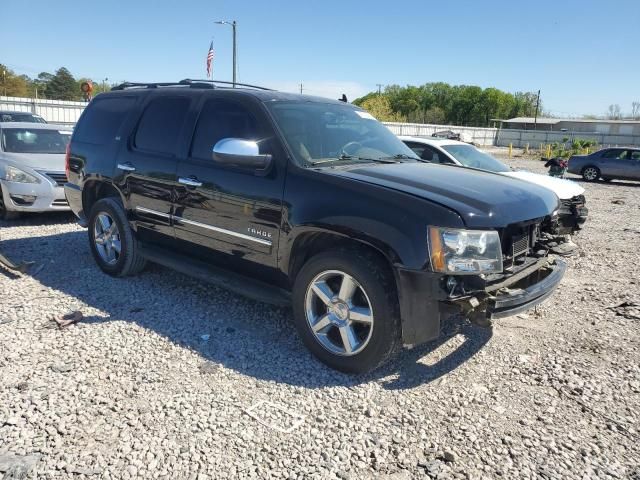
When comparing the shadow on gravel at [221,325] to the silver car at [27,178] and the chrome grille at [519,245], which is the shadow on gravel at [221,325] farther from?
the silver car at [27,178]

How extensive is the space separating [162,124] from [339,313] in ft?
8.86

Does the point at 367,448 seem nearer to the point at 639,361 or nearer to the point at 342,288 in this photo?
the point at 342,288

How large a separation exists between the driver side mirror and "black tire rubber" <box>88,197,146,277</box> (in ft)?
6.43

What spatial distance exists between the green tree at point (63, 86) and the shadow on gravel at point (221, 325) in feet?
276

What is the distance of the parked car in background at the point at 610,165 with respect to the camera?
19.7m

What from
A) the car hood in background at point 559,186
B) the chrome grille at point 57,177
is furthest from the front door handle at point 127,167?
the car hood in background at point 559,186

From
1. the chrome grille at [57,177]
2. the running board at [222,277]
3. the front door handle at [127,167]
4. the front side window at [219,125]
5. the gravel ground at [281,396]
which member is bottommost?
the gravel ground at [281,396]

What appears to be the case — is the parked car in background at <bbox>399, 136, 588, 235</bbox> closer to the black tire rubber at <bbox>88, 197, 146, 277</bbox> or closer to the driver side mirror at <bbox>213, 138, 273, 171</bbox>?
the driver side mirror at <bbox>213, 138, 273, 171</bbox>

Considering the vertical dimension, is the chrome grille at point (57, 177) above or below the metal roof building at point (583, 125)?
below

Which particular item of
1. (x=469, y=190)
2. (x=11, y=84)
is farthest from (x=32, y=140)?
(x=11, y=84)

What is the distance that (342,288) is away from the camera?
3512 millimetres

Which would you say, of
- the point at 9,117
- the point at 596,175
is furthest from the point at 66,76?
the point at 596,175

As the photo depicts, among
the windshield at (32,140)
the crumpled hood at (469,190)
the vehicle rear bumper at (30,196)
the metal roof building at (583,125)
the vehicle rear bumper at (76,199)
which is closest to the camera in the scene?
the crumpled hood at (469,190)

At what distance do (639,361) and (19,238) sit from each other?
7.60 metres
